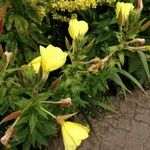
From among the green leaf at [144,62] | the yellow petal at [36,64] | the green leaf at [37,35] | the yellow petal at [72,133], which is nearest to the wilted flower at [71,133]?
the yellow petal at [72,133]

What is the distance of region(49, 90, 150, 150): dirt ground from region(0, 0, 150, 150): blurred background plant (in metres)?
0.08

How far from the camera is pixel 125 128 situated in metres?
3.45

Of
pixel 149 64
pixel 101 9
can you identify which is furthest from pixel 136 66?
pixel 101 9

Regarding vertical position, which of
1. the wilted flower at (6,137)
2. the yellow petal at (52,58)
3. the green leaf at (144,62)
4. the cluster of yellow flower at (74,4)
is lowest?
the green leaf at (144,62)

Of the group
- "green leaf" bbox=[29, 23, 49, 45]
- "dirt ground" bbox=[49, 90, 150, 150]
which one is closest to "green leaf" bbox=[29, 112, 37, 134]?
"dirt ground" bbox=[49, 90, 150, 150]

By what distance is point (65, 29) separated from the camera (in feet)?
12.3

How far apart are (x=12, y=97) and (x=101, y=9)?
3.94 feet

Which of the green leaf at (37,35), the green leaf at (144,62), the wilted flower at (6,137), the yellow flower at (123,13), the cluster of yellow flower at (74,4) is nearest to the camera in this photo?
the wilted flower at (6,137)

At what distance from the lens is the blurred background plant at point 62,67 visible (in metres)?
2.65

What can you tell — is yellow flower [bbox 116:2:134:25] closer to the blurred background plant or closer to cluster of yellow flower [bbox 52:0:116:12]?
the blurred background plant

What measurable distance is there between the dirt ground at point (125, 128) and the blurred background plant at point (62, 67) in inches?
3.3

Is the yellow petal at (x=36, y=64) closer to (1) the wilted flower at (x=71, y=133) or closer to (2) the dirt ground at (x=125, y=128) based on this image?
(1) the wilted flower at (x=71, y=133)

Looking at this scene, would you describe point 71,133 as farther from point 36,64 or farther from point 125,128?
point 125,128

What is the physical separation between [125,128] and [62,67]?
68cm
